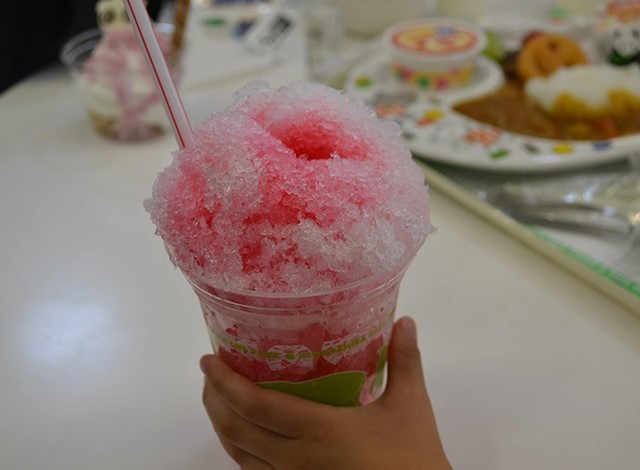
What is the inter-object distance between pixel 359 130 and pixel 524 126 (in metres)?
0.74

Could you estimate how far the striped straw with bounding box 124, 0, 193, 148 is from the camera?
0.54 meters

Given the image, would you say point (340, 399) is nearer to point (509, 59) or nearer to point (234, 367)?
point (234, 367)

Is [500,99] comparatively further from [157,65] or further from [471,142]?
[157,65]

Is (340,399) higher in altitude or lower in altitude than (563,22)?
higher

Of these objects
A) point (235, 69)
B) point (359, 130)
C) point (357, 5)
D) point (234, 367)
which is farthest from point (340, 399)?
point (357, 5)

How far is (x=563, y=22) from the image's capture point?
61.9 inches

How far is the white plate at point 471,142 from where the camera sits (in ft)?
3.54

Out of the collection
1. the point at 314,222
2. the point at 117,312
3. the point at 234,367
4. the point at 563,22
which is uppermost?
the point at 314,222

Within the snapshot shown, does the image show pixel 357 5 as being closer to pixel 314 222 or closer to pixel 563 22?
pixel 563 22

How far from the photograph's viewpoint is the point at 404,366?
617 mm

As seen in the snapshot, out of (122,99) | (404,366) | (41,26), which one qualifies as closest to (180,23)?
(122,99)

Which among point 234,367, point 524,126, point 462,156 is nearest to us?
point 234,367

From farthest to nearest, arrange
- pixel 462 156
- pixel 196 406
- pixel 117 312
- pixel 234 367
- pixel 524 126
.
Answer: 1. pixel 524 126
2. pixel 462 156
3. pixel 117 312
4. pixel 196 406
5. pixel 234 367

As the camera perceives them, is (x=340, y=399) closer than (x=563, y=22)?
Yes
